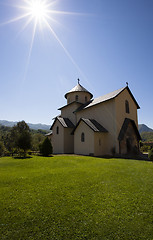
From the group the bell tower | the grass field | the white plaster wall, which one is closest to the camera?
the grass field

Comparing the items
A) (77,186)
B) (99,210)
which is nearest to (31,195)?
(77,186)

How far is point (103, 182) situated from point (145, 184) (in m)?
2.15

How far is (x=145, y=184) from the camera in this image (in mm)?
6645

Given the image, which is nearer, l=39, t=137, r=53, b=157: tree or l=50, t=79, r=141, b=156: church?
l=39, t=137, r=53, b=157: tree

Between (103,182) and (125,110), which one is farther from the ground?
(125,110)

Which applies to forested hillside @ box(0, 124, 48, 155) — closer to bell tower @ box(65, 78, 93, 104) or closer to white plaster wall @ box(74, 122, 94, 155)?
white plaster wall @ box(74, 122, 94, 155)

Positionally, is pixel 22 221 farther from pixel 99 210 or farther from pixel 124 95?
pixel 124 95

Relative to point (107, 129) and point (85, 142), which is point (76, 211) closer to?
point (85, 142)

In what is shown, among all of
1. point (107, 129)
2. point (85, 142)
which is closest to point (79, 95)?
point (107, 129)

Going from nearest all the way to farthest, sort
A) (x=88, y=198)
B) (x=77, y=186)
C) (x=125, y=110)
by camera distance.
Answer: (x=88, y=198), (x=77, y=186), (x=125, y=110)

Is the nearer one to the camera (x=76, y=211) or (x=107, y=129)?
(x=76, y=211)

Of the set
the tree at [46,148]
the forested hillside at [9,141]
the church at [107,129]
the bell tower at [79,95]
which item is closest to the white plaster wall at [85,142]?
the church at [107,129]

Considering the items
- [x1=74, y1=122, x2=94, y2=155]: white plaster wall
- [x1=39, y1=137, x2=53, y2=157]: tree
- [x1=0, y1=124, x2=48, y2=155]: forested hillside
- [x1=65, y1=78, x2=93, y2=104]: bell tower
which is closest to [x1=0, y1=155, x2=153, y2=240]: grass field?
[x1=39, y1=137, x2=53, y2=157]: tree

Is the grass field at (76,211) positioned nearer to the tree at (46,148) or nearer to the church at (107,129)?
the tree at (46,148)
